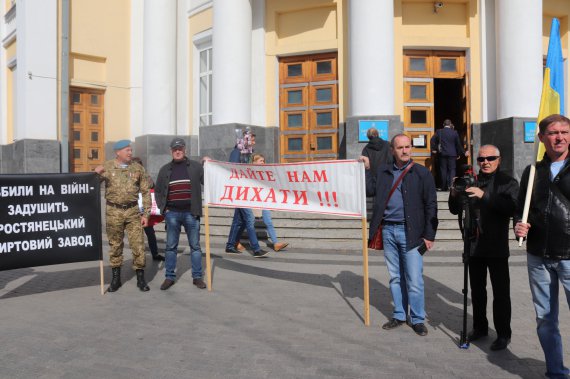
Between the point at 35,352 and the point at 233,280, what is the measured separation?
3.16 metres

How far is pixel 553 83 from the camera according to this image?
394 centimetres

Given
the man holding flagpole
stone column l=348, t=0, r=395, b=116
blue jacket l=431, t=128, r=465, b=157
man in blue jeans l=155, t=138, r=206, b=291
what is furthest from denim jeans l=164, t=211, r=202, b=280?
blue jacket l=431, t=128, r=465, b=157

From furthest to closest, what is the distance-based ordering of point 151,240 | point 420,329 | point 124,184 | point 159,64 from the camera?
1. point 159,64
2. point 151,240
3. point 124,184
4. point 420,329

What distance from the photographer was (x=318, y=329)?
4855 millimetres

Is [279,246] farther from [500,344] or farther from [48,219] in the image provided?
[500,344]

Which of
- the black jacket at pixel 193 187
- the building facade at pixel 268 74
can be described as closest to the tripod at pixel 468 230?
the black jacket at pixel 193 187

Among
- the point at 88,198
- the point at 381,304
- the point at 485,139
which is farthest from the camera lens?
the point at 485,139

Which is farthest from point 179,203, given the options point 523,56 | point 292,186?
point 523,56

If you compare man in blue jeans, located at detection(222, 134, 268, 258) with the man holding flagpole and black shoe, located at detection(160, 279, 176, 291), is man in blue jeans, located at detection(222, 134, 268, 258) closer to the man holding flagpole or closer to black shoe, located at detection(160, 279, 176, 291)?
black shoe, located at detection(160, 279, 176, 291)

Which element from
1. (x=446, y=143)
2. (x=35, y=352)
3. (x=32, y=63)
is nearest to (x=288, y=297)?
(x=35, y=352)

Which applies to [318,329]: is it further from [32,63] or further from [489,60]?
[32,63]

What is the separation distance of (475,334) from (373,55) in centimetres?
835

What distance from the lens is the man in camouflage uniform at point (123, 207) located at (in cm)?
642

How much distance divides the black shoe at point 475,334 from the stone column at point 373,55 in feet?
25.5
